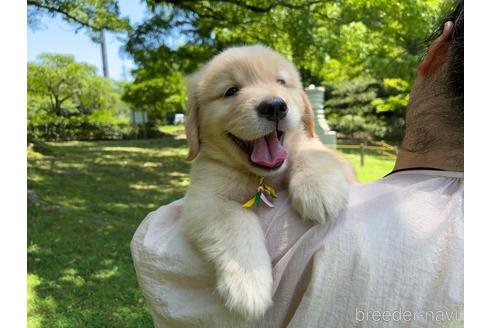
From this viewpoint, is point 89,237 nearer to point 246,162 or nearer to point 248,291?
point 246,162

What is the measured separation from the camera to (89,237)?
6336 mm

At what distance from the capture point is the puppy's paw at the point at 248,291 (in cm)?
135

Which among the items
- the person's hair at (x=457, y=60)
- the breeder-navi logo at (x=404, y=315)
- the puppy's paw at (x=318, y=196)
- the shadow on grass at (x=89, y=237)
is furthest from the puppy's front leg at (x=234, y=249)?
the shadow on grass at (x=89, y=237)

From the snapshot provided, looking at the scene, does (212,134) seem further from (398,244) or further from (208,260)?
(398,244)

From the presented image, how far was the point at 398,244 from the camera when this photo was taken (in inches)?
47.7

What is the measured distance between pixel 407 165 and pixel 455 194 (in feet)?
1.14

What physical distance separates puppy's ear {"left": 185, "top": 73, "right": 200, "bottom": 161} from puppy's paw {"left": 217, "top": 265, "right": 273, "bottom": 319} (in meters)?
0.85

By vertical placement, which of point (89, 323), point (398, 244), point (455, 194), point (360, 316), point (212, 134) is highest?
point (212, 134)

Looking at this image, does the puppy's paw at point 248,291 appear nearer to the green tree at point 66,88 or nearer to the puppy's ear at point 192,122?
the puppy's ear at point 192,122

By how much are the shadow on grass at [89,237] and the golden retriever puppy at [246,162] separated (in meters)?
2.82

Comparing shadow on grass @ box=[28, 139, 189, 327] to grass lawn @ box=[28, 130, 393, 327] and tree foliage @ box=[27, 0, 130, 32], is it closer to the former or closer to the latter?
grass lawn @ box=[28, 130, 393, 327]

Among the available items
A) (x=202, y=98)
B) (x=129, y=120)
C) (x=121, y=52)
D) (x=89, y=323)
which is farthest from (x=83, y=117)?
(x=202, y=98)

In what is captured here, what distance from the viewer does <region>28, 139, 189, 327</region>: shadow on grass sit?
14.1 ft

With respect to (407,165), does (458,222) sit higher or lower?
lower
